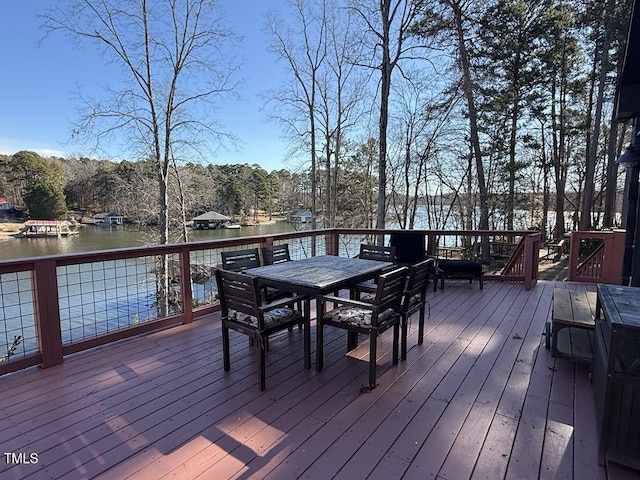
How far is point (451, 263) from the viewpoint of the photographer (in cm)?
534

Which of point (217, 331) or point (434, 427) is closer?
point (434, 427)

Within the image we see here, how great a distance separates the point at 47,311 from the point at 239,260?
1.60 m

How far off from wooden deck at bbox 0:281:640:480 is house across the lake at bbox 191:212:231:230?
15717mm

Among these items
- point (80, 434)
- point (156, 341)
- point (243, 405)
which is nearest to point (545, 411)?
point (243, 405)

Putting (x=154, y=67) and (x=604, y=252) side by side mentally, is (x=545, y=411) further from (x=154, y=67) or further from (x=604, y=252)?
(x=154, y=67)

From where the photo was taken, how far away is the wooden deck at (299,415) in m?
1.64

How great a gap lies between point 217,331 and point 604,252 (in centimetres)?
614

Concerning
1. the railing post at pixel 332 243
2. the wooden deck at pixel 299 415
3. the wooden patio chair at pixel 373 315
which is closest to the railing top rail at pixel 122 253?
the wooden deck at pixel 299 415

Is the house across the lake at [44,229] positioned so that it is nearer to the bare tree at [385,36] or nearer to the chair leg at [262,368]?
the bare tree at [385,36]

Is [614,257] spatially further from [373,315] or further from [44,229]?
[44,229]

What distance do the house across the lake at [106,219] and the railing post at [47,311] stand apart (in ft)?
59.3

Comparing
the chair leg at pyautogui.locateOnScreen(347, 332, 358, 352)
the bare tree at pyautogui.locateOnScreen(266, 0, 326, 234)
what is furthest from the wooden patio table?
the bare tree at pyautogui.locateOnScreen(266, 0, 326, 234)

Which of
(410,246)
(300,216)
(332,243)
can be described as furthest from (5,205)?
(410,246)

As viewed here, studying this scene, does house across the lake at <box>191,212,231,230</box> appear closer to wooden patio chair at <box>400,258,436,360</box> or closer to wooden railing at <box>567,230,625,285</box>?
wooden railing at <box>567,230,625,285</box>
